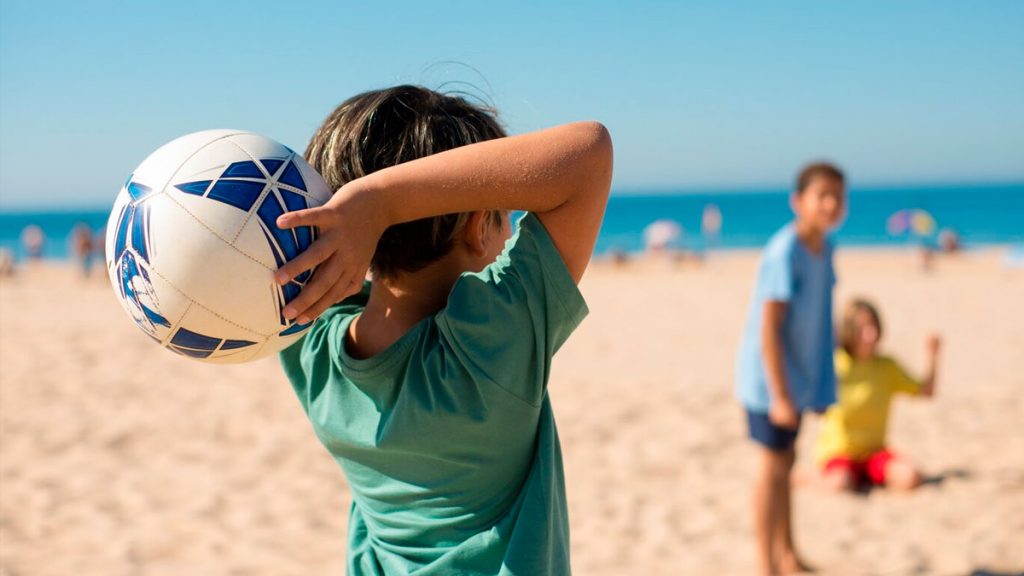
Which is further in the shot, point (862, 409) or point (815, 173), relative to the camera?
point (862, 409)

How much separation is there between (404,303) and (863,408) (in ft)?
15.8

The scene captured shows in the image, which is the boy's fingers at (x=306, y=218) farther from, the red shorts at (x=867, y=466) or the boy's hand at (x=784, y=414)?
the red shorts at (x=867, y=466)

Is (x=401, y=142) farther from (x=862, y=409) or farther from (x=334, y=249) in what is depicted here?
(x=862, y=409)

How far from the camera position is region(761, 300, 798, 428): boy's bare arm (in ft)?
12.7

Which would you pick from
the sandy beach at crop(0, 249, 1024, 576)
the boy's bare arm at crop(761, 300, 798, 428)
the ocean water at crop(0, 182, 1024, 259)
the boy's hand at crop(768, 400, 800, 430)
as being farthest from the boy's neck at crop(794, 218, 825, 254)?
the ocean water at crop(0, 182, 1024, 259)

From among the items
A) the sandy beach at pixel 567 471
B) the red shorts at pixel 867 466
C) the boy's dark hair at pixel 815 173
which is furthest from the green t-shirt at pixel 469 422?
the red shorts at pixel 867 466

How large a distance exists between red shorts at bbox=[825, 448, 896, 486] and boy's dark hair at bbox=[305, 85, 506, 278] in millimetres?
4704

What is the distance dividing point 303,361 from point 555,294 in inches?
23.6

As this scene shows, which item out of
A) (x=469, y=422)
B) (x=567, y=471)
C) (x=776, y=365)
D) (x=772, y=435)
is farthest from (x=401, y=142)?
(x=567, y=471)

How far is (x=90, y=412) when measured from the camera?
22.2 ft

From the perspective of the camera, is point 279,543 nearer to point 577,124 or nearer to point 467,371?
point 467,371

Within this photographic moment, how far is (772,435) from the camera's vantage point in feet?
12.9

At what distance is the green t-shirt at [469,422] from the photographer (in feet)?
4.72

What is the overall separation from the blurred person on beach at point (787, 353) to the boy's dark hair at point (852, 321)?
5.41ft
